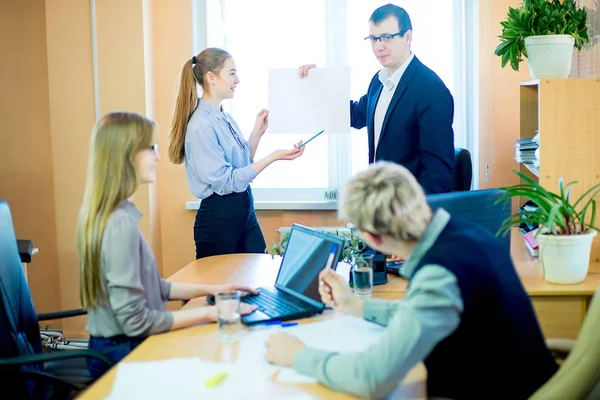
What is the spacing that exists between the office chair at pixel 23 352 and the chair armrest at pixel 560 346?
1.16 metres

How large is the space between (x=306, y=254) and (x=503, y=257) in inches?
30.9

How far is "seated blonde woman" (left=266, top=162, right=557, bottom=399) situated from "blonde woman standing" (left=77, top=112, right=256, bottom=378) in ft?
1.44

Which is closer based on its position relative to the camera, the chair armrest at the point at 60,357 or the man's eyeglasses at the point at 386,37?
the chair armrest at the point at 60,357

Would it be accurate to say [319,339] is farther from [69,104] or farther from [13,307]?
[69,104]

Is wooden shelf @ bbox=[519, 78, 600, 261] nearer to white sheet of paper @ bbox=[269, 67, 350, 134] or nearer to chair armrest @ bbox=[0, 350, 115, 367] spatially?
white sheet of paper @ bbox=[269, 67, 350, 134]

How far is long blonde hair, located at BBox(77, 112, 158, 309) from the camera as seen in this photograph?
73.9 inches

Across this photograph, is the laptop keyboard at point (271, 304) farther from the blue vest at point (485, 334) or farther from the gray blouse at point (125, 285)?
the blue vest at point (485, 334)

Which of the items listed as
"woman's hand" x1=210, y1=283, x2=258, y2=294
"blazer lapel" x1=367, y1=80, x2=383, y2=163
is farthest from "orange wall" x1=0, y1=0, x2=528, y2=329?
"woman's hand" x1=210, y1=283, x2=258, y2=294

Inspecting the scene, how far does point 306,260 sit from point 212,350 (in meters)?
0.54

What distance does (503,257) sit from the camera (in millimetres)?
1575

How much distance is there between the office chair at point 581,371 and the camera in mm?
1586

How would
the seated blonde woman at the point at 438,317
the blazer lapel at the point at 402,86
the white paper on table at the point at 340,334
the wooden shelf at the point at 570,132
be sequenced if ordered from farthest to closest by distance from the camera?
the blazer lapel at the point at 402,86, the wooden shelf at the point at 570,132, the white paper on table at the point at 340,334, the seated blonde woman at the point at 438,317

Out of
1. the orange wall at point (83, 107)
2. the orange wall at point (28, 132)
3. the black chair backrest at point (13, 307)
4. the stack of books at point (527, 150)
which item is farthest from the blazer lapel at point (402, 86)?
the orange wall at point (28, 132)

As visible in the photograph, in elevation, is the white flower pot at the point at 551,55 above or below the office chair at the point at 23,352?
above
